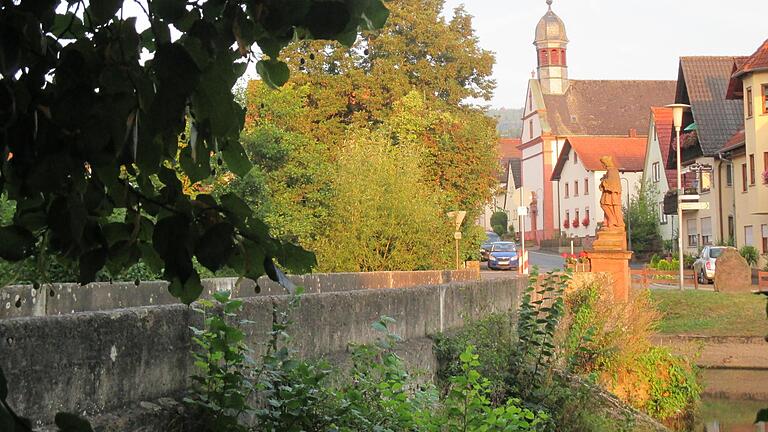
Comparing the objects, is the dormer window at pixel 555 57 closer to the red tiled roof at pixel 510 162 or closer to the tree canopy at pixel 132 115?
the red tiled roof at pixel 510 162

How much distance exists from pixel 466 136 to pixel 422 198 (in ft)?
53.2

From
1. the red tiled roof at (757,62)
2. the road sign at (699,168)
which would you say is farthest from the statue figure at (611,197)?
the road sign at (699,168)

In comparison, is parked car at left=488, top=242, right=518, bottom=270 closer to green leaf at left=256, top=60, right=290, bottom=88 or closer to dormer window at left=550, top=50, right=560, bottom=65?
green leaf at left=256, top=60, right=290, bottom=88

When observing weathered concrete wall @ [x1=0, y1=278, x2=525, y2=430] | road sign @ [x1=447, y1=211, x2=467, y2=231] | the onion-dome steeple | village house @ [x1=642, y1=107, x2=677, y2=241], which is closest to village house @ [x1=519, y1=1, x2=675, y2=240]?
the onion-dome steeple

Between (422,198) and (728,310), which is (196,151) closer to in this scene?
(422,198)

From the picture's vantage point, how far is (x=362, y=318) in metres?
8.86

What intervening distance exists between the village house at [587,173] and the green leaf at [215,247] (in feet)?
272

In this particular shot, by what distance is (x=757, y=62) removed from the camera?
149ft

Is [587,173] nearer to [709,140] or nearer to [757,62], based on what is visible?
[709,140]

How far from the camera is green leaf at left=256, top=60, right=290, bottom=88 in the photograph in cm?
256

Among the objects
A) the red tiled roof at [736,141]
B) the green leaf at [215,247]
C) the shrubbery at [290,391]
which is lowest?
the shrubbery at [290,391]

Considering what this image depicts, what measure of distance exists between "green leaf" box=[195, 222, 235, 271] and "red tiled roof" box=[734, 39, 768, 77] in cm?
4539

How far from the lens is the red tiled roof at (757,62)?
148ft

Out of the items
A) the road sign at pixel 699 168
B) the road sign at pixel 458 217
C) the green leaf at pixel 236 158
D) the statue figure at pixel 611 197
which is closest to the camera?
the green leaf at pixel 236 158
